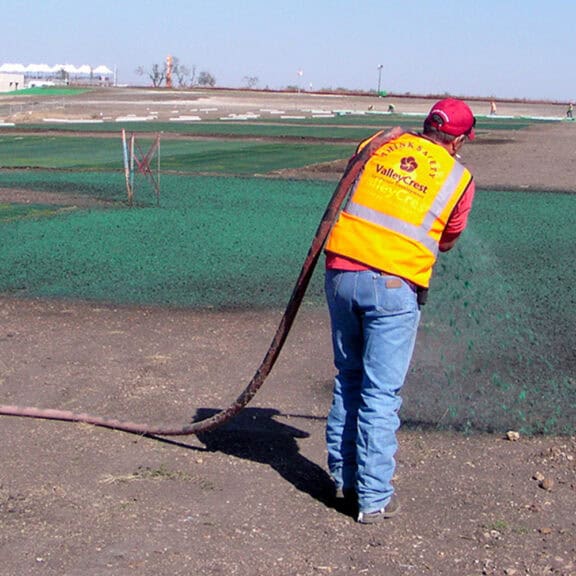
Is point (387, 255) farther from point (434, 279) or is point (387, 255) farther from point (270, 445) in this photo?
point (434, 279)

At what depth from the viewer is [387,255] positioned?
4.36m

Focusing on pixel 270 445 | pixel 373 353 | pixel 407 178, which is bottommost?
pixel 270 445

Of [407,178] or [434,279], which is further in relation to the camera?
[434,279]

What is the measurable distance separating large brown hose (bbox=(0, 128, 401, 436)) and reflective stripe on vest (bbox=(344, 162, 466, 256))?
17 cm

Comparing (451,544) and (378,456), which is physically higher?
(378,456)

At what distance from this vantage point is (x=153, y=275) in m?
10.3

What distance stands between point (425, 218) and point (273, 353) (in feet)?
3.51

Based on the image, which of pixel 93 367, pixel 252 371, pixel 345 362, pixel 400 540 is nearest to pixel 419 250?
pixel 345 362

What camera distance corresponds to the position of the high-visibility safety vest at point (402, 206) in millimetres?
4355

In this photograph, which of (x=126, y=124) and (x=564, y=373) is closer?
(x=564, y=373)

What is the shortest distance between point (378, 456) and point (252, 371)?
250 centimetres

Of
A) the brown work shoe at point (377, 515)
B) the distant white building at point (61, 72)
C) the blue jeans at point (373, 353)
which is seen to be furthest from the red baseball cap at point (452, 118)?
the distant white building at point (61, 72)

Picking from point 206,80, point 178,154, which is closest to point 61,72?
point 206,80

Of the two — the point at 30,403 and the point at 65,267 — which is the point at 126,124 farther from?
the point at 30,403
